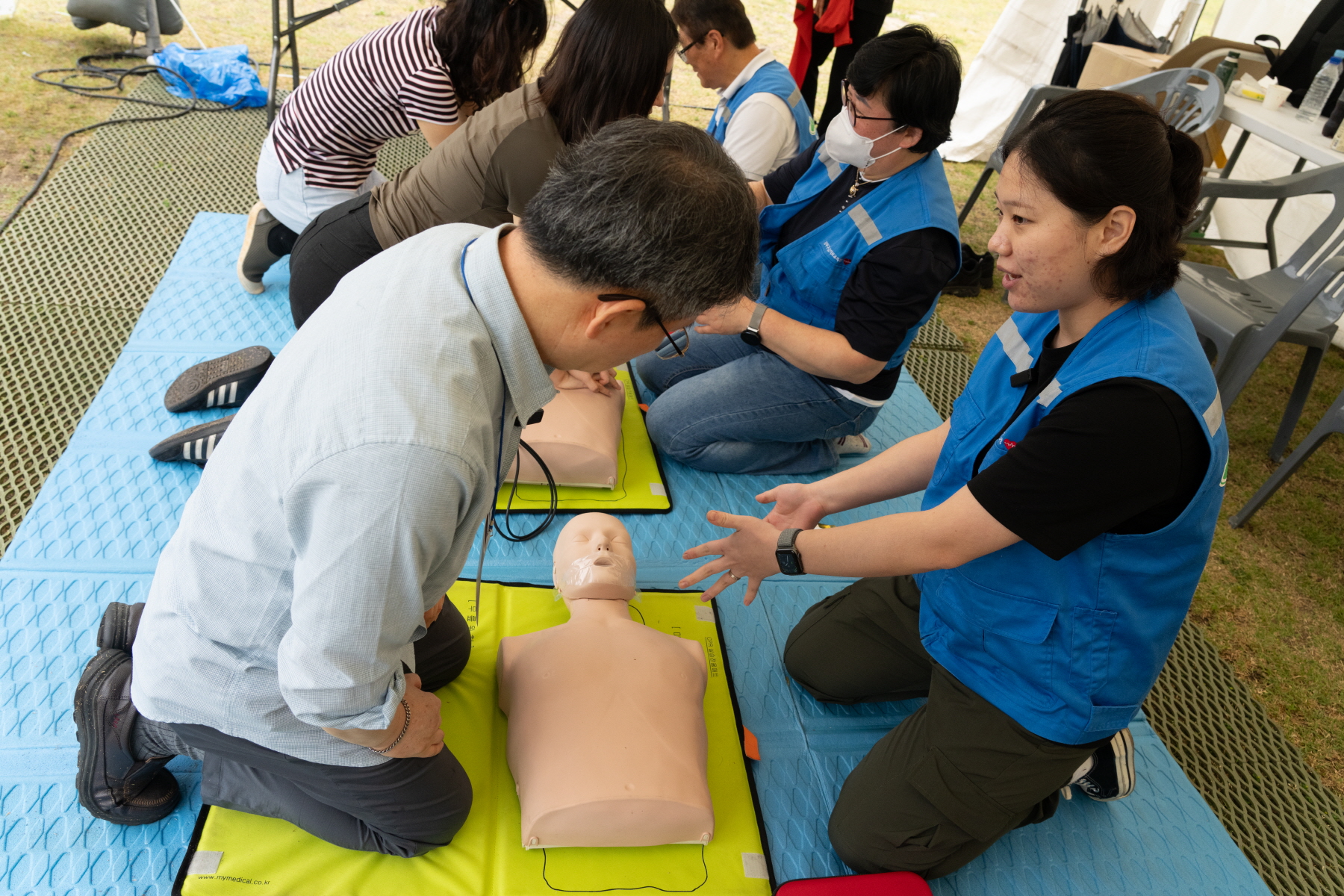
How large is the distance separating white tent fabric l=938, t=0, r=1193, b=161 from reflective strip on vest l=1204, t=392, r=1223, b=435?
16.2 feet

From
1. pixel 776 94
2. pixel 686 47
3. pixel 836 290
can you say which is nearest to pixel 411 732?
pixel 836 290

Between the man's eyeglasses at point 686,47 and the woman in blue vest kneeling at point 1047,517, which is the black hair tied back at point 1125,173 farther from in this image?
the man's eyeglasses at point 686,47

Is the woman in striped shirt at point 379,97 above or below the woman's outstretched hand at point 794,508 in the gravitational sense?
above

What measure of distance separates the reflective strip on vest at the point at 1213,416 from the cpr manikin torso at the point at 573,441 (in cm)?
160

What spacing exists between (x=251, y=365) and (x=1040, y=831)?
2579 millimetres

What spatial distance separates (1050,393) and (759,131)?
1906mm

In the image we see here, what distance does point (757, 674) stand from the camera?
7.08ft

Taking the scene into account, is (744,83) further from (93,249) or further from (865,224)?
(93,249)

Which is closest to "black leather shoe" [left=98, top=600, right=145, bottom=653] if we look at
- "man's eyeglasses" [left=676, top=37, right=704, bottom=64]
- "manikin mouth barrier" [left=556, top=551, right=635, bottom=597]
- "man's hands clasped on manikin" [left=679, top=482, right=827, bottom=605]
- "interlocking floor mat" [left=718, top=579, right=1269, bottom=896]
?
"manikin mouth barrier" [left=556, top=551, right=635, bottom=597]

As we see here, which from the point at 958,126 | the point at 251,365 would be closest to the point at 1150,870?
the point at 251,365

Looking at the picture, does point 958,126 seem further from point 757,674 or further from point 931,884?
point 931,884

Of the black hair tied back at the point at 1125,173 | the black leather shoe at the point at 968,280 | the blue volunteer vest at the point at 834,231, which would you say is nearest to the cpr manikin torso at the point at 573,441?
the blue volunteer vest at the point at 834,231

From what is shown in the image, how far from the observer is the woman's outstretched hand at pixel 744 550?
5.45ft

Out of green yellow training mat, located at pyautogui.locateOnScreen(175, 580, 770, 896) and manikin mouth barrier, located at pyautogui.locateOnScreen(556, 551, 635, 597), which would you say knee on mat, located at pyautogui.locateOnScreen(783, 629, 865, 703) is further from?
manikin mouth barrier, located at pyautogui.locateOnScreen(556, 551, 635, 597)
